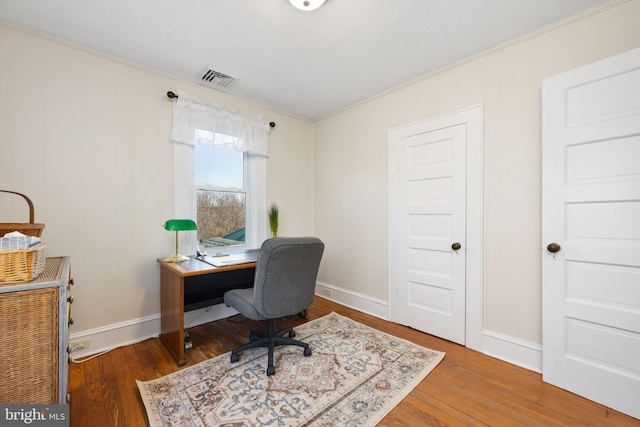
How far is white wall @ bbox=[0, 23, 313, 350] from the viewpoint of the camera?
74.4 inches

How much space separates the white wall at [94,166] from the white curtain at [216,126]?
12 cm

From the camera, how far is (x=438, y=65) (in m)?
2.37

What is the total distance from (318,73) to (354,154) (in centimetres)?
105

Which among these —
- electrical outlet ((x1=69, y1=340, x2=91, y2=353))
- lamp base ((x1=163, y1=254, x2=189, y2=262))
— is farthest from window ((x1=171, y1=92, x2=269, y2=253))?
electrical outlet ((x1=69, y1=340, x2=91, y2=353))

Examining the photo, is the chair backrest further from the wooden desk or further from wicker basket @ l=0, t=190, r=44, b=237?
wicker basket @ l=0, t=190, r=44, b=237

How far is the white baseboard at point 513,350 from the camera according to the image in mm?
1917

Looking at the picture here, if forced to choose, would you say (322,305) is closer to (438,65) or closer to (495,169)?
(495,169)

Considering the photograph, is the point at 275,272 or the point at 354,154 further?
the point at 354,154

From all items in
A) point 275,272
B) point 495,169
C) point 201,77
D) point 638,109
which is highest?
point 201,77

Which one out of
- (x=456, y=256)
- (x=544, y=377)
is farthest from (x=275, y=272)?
(x=544, y=377)

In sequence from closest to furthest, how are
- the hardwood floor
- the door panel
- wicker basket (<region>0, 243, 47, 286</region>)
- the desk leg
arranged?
wicker basket (<region>0, 243, 47, 286</region>), the hardwood floor, the desk leg, the door panel

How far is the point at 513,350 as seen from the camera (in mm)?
2021

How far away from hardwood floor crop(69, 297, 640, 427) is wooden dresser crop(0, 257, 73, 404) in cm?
47

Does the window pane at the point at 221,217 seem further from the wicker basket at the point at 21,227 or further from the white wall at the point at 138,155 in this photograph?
the wicker basket at the point at 21,227
